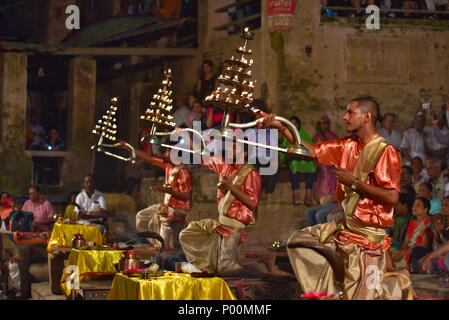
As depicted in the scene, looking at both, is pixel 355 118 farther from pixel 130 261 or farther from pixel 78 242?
pixel 78 242

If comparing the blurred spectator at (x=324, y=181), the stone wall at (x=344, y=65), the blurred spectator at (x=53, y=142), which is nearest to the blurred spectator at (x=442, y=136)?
the blurred spectator at (x=324, y=181)

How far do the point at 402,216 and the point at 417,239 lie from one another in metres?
0.76

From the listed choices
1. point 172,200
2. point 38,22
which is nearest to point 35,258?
point 172,200

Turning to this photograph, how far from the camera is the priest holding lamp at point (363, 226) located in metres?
5.90

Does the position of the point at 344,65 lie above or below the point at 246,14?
below

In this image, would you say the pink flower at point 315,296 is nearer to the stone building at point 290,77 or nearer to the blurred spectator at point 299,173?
the stone building at point 290,77

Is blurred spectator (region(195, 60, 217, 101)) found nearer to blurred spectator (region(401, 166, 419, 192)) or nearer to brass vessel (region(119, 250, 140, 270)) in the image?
blurred spectator (region(401, 166, 419, 192))

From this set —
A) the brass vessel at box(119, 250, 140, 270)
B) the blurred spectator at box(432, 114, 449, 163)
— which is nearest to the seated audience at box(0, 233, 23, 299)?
the brass vessel at box(119, 250, 140, 270)

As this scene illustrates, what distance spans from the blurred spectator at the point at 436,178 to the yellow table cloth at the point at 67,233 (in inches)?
192

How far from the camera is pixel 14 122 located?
16891 millimetres

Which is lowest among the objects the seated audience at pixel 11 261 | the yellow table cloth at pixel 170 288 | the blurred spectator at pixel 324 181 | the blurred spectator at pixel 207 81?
the seated audience at pixel 11 261

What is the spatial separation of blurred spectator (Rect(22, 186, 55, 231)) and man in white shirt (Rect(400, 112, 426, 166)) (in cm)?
625

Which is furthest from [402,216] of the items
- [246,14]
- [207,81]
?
[246,14]

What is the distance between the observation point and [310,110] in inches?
610
